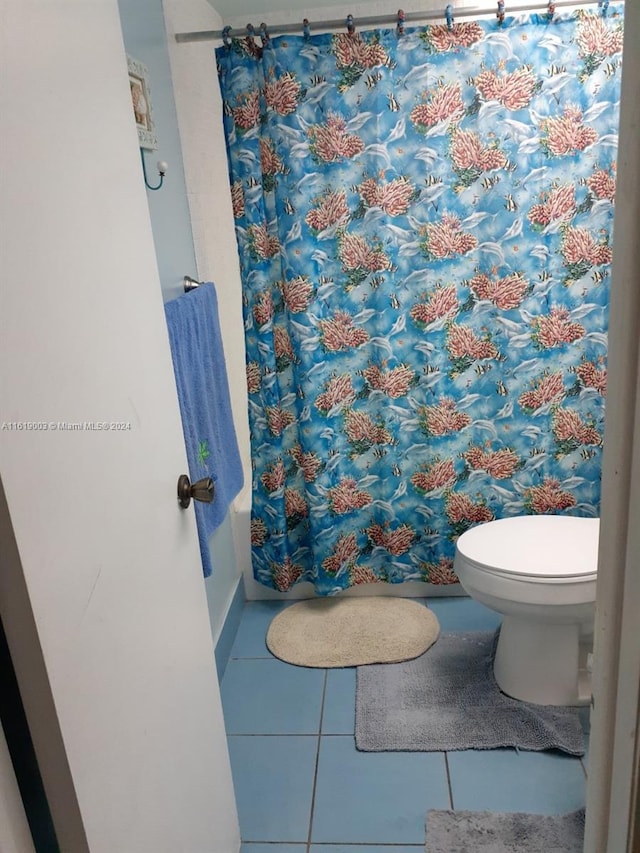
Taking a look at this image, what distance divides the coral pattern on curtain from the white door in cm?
105

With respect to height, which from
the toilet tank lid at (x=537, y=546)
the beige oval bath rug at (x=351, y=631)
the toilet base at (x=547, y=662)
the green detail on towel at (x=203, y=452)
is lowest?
the beige oval bath rug at (x=351, y=631)

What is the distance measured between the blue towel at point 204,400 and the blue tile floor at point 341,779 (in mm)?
537

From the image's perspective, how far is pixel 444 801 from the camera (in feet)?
5.32

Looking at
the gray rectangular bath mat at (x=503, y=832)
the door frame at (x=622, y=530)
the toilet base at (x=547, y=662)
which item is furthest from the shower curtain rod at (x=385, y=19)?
the gray rectangular bath mat at (x=503, y=832)

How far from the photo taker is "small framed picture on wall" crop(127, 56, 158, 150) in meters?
1.59

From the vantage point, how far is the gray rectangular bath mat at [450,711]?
1.79 metres

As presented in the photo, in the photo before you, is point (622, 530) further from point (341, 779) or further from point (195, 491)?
point (341, 779)

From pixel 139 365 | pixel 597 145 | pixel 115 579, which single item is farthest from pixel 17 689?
pixel 597 145

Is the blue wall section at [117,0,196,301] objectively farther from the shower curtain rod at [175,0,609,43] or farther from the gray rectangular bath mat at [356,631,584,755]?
the gray rectangular bath mat at [356,631,584,755]

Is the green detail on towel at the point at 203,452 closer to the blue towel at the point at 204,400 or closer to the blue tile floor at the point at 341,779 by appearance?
the blue towel at the point at 204,400

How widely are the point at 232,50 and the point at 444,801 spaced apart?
2.17 m

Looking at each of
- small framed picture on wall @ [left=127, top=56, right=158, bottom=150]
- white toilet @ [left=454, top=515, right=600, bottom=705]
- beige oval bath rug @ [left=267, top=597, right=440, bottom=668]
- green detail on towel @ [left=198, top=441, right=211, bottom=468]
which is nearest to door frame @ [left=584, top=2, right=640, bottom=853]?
white toilet @ [left=454, top=515, right=600, bottom=705]

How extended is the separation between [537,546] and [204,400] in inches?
41.0

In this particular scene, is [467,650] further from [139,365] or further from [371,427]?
[139,365]
